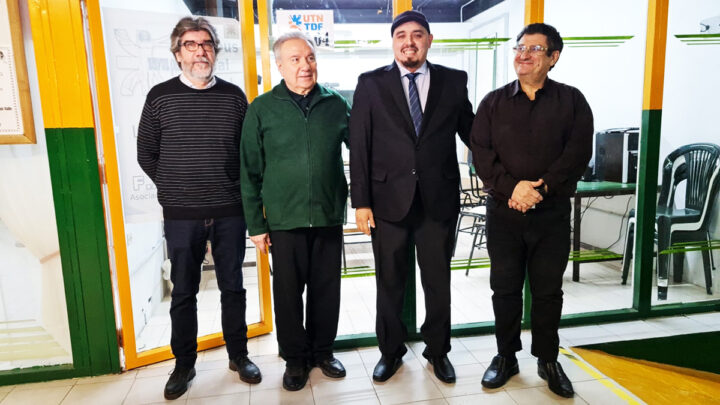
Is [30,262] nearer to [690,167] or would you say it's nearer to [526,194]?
[526,194]

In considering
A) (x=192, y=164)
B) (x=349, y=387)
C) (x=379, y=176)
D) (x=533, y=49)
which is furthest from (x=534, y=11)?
(x=349, y=387)

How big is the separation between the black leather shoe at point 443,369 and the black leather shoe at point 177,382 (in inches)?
50.8

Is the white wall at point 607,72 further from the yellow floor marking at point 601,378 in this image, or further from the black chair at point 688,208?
the yellow floor marking at point 601,378

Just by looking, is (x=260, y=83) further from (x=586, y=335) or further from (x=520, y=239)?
(x=586, y=335)

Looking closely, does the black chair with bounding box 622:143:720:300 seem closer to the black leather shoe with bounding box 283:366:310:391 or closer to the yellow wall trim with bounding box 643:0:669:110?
the yellow wall trim with bounding box 643:0:669:110

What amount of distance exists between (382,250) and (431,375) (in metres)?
0.73

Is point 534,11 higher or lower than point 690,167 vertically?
higher

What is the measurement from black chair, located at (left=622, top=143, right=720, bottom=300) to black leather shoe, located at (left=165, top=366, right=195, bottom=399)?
3234mm

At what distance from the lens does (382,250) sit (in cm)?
238

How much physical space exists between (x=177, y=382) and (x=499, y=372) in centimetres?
164

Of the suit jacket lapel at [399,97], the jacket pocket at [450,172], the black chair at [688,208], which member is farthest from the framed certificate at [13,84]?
the black chair at [688,208]

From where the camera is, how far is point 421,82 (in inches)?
91.7

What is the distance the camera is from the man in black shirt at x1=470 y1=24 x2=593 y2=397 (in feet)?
7.11

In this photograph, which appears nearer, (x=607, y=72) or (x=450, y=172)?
(x=450, y=172)
